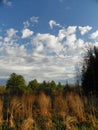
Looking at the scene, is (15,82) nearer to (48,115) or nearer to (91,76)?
(91,76)

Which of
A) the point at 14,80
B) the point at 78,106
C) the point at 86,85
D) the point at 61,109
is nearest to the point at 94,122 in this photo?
the point at 78,106

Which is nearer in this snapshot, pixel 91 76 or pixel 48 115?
pixel 48 115

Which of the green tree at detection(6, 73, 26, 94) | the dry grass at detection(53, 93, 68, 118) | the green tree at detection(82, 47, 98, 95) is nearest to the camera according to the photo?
the dry grass at detection(53, 93, 68, 118)

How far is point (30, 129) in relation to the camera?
8352 millimetres

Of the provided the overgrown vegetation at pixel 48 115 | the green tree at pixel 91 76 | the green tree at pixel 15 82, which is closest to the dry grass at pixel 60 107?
the overgrown vegetation at pixel 48 115

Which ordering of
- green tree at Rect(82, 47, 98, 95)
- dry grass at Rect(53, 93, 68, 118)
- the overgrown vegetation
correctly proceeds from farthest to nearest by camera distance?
green tree at Rect(82, 47, 98, 95), dry grass at Rect(53, 93, 68, 118), the overgrown vegetation

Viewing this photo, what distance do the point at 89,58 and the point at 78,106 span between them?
69.9ft

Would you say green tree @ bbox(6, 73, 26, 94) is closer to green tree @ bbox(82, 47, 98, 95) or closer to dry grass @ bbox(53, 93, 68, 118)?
green tree @ bbox(82, 47, 98, 95)

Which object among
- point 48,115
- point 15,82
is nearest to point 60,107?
point 48,115

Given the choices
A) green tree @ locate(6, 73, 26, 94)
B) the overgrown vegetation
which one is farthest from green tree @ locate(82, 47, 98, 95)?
green tree @ locate(6, 73, 26, 94)

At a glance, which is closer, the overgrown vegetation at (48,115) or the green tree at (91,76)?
the overgrown vegetation at (48,115)

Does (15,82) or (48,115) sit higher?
(15,82)

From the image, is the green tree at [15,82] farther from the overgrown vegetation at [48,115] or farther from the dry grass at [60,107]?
the dry grass at [60,107]

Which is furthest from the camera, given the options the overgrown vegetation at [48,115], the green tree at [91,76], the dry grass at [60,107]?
the green tree at [91,76]
